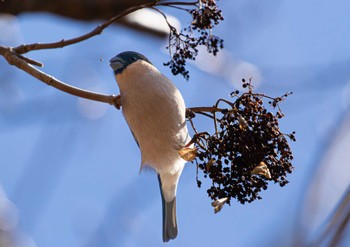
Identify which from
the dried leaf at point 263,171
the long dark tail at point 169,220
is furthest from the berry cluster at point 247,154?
the long dark tail at point 169,220

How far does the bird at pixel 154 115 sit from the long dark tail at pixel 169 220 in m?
0.39

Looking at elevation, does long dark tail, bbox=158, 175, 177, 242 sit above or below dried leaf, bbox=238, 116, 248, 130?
below

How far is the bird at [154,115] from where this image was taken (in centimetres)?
242

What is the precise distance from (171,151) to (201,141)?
354mm

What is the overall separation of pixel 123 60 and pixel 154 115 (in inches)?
15.3

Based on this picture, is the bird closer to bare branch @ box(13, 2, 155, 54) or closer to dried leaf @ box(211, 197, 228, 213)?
bare branch @ box(13, 2, 155, 54)

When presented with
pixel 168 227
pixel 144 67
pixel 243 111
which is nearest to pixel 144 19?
pixel 144 67

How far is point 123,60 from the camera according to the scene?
2711mm

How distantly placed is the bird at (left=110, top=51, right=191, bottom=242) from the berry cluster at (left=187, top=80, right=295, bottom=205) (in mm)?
438

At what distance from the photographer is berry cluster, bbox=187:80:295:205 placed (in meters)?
1.93

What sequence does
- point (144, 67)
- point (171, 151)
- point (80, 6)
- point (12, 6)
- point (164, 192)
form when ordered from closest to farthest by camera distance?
point (171, 151), point (144, 67), point (164, 192), point (12, 6), point (80, 6)

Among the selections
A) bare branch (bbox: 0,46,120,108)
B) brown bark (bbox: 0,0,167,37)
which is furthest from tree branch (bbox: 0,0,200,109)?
brown bark (bbox: 0,0,167,37)

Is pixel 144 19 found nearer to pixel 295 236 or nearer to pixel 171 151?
pixel 171 151

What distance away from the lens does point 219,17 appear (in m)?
2.18
